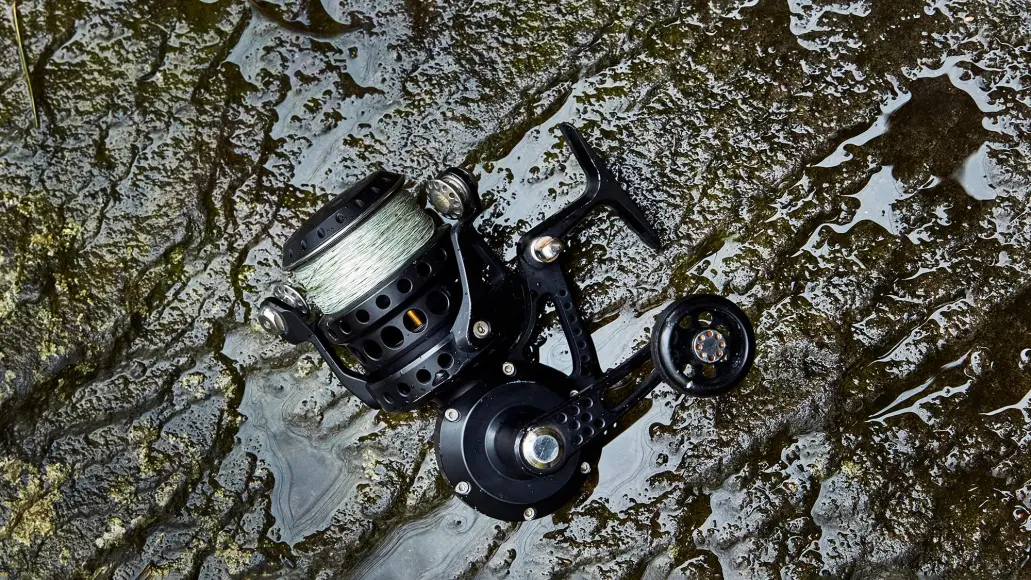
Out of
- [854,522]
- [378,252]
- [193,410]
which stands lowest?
[854,522]

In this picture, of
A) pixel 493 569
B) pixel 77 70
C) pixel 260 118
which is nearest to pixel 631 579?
→ pixel 493 569

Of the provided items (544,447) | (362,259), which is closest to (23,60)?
(362,259)

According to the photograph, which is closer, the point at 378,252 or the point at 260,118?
the point at 378,252

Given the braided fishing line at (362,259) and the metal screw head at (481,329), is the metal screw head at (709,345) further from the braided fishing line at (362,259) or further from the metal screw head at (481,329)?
the braided fishing line at (362,259)

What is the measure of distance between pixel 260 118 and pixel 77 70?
0.69m

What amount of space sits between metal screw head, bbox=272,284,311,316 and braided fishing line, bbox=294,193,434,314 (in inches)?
1.6

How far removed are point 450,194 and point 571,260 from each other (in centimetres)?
62

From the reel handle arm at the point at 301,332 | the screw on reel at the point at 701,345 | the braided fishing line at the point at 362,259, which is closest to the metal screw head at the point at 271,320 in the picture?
the reel handle arm at the point at 301,332

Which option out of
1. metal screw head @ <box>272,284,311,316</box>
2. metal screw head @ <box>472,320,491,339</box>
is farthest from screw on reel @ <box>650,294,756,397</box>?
metal screw head @ <box>272,284,311,316</box>

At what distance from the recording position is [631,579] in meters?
2.98

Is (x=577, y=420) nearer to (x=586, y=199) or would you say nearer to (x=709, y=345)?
(x=709, y=345)

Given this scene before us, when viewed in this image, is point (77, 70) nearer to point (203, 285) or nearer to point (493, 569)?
point (203, 285)

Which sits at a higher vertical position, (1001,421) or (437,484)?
(437,484)

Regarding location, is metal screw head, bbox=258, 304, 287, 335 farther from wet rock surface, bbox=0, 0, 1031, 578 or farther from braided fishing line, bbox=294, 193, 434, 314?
wet rock surface, bbox=0, 0, 1031, 578
